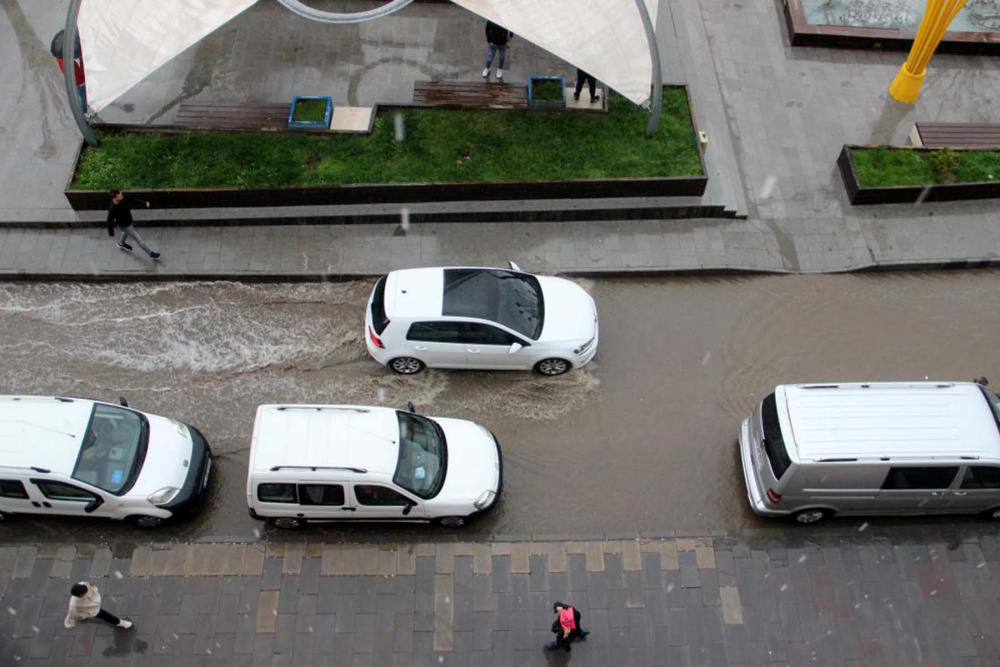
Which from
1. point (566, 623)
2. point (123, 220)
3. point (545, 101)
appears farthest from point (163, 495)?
point (545, 101)

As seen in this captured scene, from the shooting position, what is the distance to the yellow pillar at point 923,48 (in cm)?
1579

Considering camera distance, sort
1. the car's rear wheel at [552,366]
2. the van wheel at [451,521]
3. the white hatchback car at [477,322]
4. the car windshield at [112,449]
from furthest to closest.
A: 1. the car's rear wheel at [552,366]
2. the white hatchback car at [477,322]
3. the van wheel at [451,521]
4. the car windshield at [112,449]

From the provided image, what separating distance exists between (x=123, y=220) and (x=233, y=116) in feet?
11.5

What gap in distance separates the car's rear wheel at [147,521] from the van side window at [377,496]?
119 inches

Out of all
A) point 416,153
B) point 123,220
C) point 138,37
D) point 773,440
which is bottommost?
point 123,220

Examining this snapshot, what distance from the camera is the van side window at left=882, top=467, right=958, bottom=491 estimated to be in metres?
11.0

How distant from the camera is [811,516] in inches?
460

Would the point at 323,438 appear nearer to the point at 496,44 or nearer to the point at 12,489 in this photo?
Result: the point at 12,489

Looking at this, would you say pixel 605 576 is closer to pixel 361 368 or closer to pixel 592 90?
pixel 361 368

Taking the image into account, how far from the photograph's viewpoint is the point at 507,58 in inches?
703

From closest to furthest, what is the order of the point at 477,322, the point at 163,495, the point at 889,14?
the point at 163,495 → the point at 477,322 → the point at 889,14

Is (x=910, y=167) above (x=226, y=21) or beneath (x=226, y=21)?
beneath

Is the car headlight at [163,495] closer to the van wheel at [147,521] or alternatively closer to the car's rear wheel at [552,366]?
the van wheel at [147,521]

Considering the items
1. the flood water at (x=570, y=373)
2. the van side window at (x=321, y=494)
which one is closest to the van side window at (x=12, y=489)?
the flood water at (x=570, y=373)
